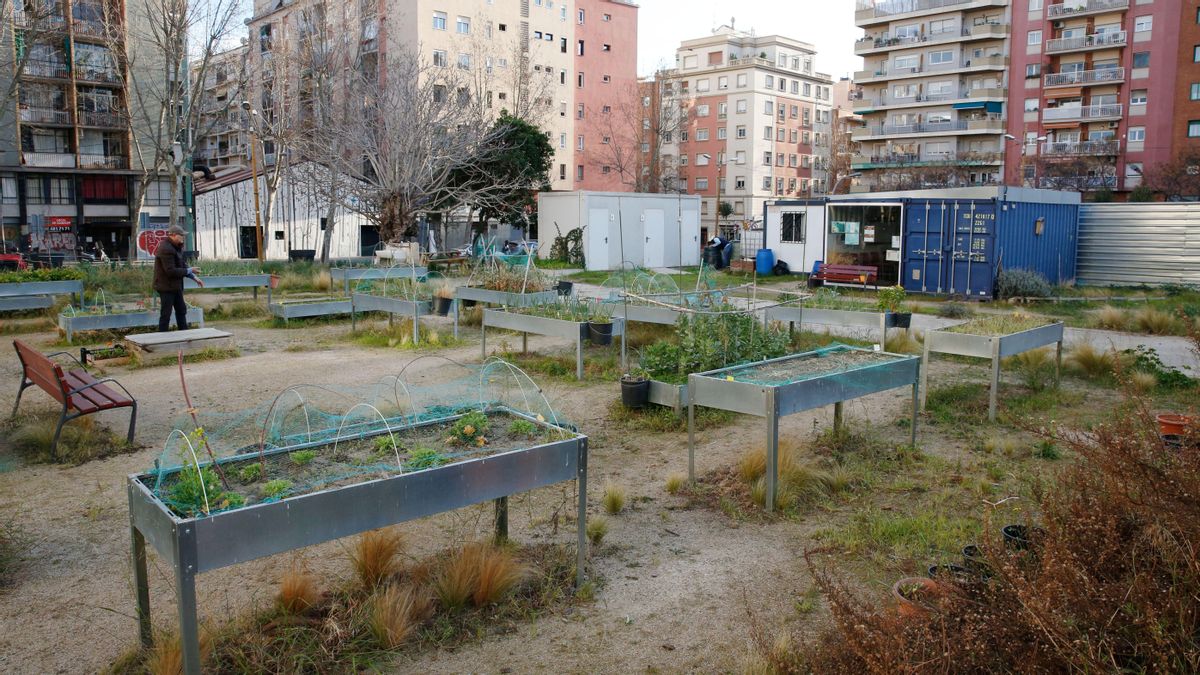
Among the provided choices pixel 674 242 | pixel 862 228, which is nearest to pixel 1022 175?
pixel 674 242

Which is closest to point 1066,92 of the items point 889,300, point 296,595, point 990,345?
point 889,300

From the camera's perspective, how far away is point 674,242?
38.6 metres

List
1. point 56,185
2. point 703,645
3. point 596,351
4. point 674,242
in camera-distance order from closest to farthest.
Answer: point 703,645 → point 596,351 → point 674,242 → point 56,185

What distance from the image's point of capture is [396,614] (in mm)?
4789

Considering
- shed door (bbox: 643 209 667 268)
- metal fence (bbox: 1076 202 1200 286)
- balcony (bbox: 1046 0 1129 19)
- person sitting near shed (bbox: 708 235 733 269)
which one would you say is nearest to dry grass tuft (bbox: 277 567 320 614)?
metal fence (bbox: 1076 202 1200 286)

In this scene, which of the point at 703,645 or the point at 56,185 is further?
the point at 56,185

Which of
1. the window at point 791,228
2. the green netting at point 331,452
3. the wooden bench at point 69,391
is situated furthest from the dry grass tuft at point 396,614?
the window at point 791,228

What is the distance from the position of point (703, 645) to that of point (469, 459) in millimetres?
1623

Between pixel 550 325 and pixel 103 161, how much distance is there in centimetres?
4687

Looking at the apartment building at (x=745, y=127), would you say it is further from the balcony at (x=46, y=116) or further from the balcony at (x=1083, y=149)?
the balcony at (x=46, y=116)

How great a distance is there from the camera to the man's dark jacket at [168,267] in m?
13.7

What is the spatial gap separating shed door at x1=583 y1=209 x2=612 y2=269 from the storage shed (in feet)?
31.2

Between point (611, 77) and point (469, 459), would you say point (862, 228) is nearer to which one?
point (469, 459)

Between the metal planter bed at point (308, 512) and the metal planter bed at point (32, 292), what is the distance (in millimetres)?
15655
